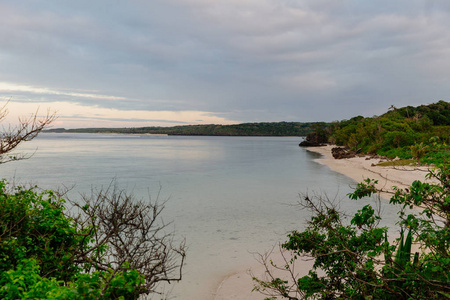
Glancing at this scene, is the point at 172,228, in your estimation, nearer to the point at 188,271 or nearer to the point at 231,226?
the point at 231,226

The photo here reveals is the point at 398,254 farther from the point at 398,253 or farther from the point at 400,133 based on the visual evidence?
the point at 400,133

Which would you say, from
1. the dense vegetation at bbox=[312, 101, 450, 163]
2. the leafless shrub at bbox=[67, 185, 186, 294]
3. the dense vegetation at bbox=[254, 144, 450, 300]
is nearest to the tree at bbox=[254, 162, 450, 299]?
Answer: the dense vegetation at bbox=[254, 144, 450, 300]

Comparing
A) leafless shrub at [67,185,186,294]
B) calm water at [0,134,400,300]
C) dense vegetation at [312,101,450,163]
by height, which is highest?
dense vegetation at [312,101,450,163]

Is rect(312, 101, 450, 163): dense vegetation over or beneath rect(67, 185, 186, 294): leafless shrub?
over

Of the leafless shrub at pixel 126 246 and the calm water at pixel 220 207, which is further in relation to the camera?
the calm water at pixel 220 207

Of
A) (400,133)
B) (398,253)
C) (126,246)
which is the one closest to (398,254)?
(398,253)

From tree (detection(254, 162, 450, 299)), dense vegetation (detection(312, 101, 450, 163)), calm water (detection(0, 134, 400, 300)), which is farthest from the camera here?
dense vegetation (detection(312, 101, 450, 163))

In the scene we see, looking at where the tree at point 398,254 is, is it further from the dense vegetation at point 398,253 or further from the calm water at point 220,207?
the calm water at point 220,207

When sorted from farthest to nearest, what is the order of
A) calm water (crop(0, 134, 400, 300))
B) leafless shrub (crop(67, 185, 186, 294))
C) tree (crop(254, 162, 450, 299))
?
calm water (crop(0, 134, 400, 300)) → leafless shrub (crop(67, 185, 186, 294)) → tree (crop(254, 162, 450, 299))

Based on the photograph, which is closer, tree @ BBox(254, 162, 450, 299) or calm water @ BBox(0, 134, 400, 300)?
tree @ BBox(254, 162, 450, 299)


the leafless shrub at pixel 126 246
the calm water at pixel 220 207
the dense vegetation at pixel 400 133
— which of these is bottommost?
the calm water at pixel 220 207

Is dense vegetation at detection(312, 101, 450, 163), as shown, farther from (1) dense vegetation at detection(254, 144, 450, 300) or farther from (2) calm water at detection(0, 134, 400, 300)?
(1) dense vegetation at detection(254, 144, 450, 300)

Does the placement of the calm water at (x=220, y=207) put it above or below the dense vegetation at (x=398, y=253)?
below

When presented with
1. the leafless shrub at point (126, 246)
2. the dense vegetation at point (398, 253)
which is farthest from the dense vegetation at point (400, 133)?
the leafless shrub at point (126, 246)
